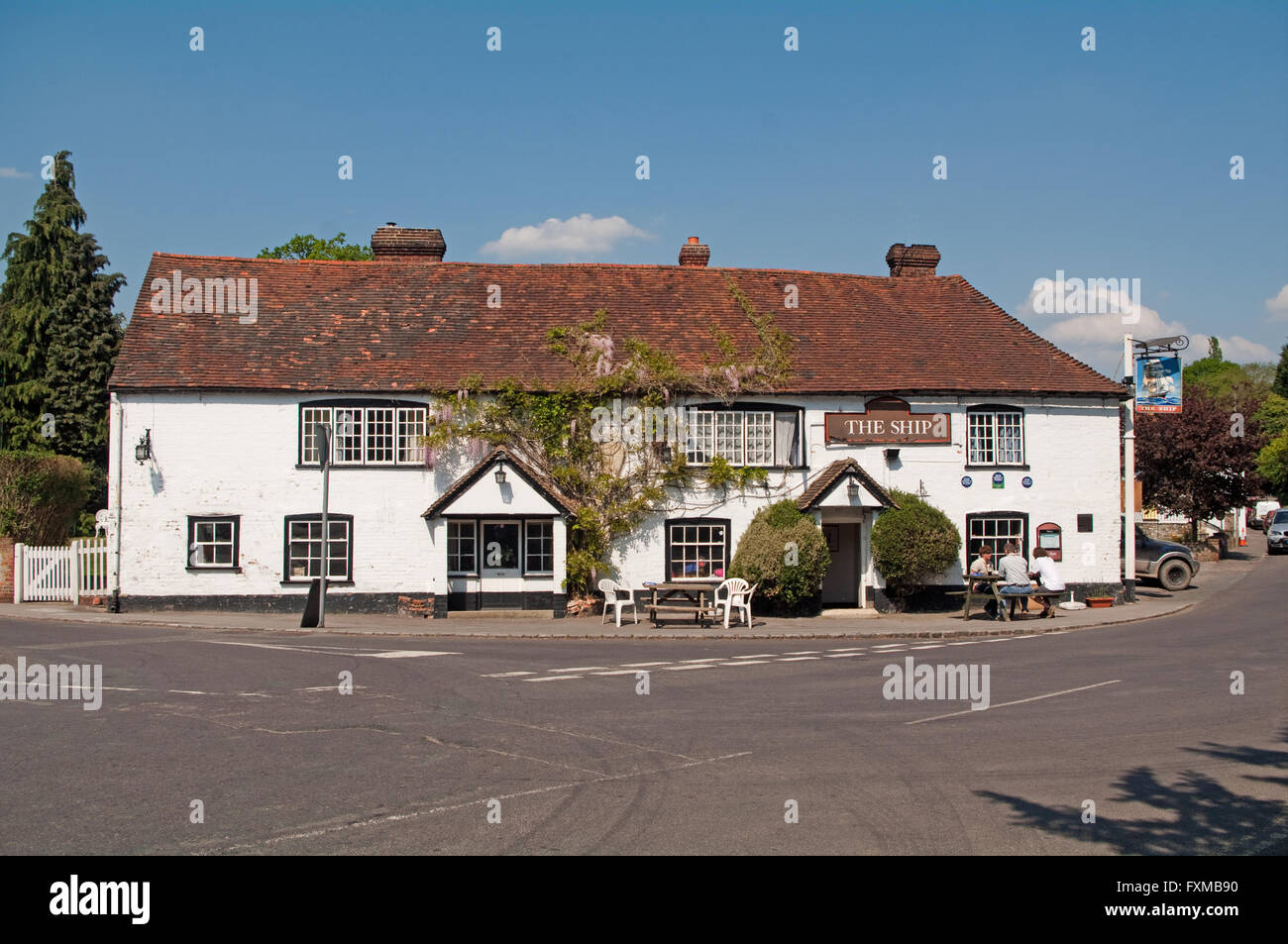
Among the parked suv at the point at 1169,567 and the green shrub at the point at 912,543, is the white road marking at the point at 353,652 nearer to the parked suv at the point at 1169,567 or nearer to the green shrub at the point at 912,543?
the green shrub at the point at 912,543

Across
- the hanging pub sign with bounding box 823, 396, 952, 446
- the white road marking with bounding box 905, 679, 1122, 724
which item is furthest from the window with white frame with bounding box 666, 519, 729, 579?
the white road marking with bounding box 905, 679, 1122, 724

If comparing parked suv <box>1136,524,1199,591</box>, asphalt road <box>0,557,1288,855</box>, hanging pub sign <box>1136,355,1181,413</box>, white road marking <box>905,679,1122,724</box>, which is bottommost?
white road marking <box>905,679,1122,724</box>

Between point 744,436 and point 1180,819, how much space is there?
751 inches

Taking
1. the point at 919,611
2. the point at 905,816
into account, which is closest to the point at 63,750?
the point at 905,816

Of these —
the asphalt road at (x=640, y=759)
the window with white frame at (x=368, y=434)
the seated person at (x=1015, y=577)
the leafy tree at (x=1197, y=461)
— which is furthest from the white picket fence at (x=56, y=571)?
the leafy tree at (x=1197, y=461)

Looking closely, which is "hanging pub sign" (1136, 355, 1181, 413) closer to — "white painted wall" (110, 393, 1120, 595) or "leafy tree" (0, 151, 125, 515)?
"white painted wall" (110, 393, 1120, 595)

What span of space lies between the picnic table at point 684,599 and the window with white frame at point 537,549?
2.62 meters

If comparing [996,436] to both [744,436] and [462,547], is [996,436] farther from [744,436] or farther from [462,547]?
[462,547]

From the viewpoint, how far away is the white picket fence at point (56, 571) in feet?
84.5

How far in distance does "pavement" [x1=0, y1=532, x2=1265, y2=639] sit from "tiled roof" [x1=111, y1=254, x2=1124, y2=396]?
5.25 m

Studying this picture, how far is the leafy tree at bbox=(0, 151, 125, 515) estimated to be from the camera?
4406 cm

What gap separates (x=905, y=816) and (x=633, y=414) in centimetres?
1879

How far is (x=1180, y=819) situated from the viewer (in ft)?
24.5
